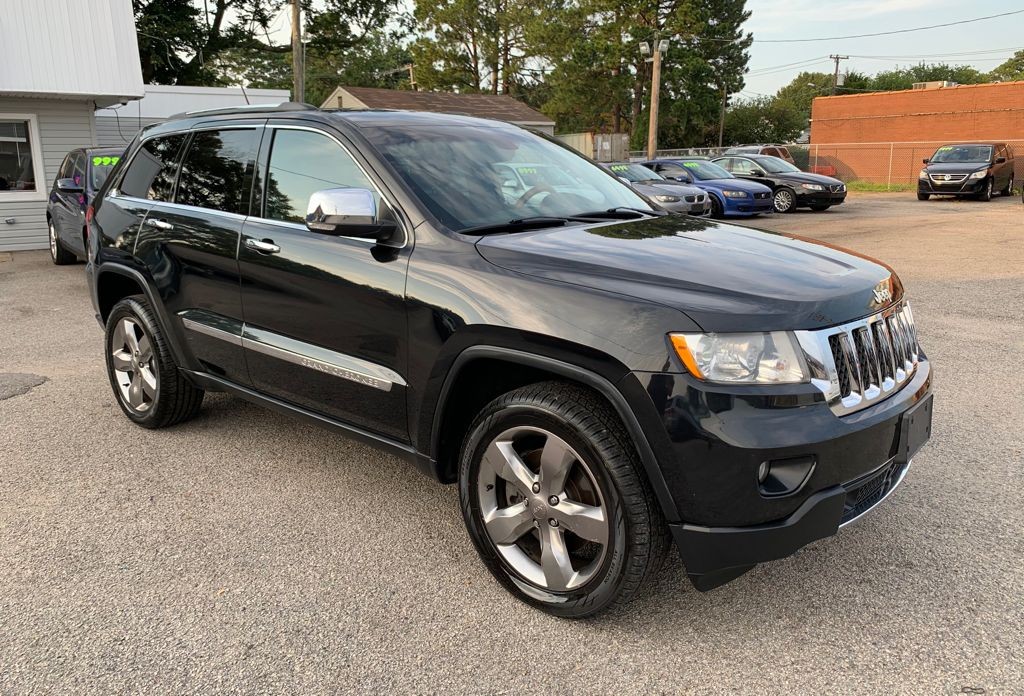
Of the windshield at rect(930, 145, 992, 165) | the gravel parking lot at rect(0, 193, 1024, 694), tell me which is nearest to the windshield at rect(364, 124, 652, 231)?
the gravel parking lot at rect(0, 193, 1024, 694)

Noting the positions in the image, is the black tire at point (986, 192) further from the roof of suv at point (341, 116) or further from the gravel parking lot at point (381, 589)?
the roof of suv at point (341, 116)

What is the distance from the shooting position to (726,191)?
17938 mm

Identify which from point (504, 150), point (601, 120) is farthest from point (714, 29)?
point (504, 150)

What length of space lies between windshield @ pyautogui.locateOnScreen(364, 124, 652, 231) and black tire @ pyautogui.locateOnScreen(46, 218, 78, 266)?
33.9ft

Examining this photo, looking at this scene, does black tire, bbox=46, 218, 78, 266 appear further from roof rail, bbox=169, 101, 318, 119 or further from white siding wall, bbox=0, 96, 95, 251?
roof rail, bbox=169, 101, 318, 119

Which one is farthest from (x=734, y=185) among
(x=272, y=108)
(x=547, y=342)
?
(x=547, y=342)

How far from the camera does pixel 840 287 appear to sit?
2734 millimetres

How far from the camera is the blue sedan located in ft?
58.7

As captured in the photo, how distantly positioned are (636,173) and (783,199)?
473cm

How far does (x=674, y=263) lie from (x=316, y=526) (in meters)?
1.93

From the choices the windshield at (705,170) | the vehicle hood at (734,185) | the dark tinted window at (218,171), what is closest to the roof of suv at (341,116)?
the dark tinted window at (218,171)

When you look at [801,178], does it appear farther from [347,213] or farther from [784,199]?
[347,213]

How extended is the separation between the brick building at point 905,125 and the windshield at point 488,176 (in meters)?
33.7

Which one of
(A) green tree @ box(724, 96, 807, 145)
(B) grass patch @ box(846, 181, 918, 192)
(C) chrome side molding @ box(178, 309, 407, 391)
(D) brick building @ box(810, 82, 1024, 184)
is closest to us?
(C) chrome side molding @ box(178, 309, 407, 391)
